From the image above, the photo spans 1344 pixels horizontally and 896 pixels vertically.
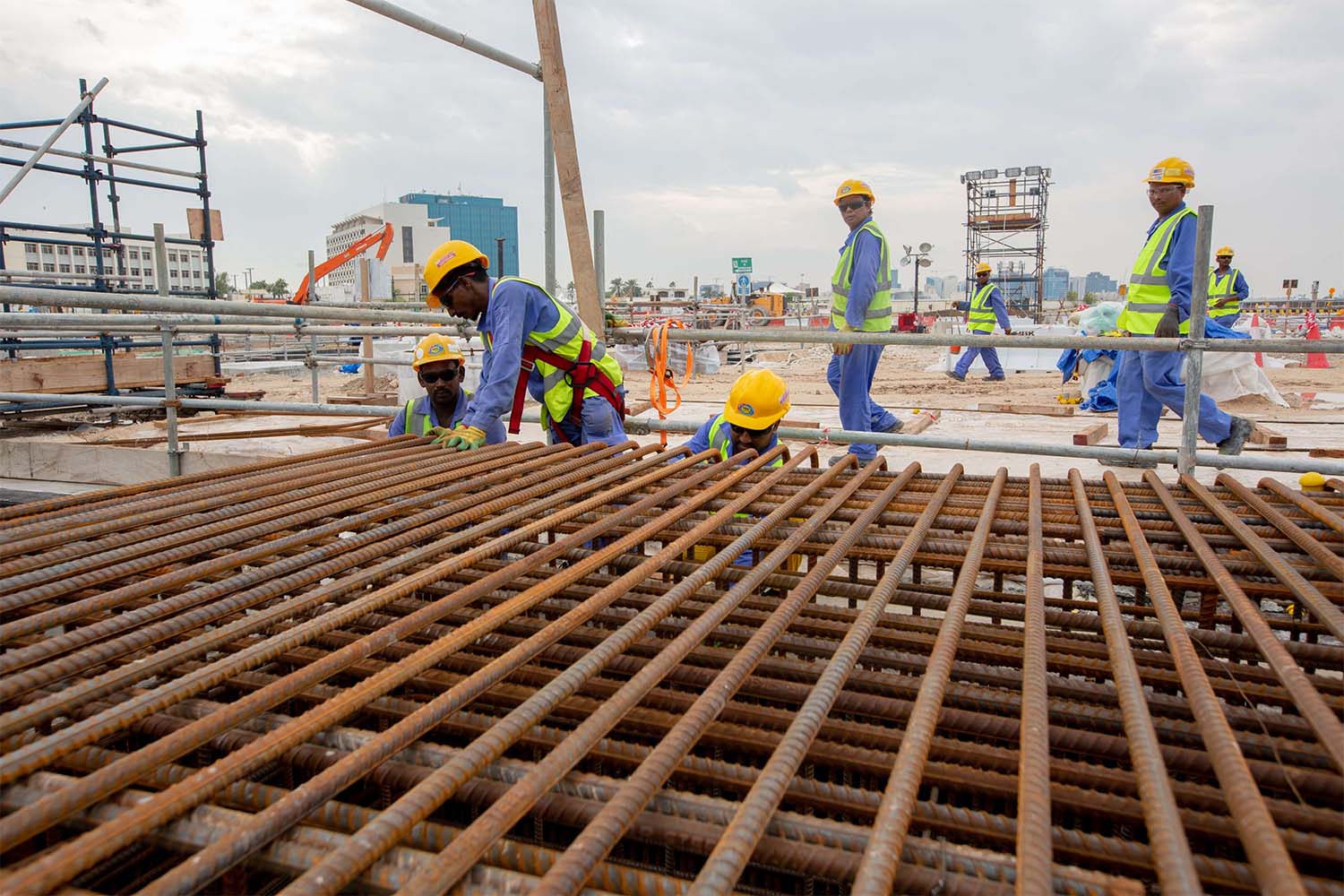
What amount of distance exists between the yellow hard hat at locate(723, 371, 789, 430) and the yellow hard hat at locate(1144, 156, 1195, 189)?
331 cm

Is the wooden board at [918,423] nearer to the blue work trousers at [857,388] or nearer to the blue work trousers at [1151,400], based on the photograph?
the blue work trousers at [857,388]

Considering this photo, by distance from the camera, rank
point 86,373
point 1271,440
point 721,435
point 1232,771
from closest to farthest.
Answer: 1. point 1232,771
2. point 721,435
3. point 1271,440
4. point 86,373

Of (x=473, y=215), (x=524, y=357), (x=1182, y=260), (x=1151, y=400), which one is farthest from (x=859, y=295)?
(x=473, y=215)

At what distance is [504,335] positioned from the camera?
13.4ft

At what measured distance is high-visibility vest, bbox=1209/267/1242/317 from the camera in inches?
390

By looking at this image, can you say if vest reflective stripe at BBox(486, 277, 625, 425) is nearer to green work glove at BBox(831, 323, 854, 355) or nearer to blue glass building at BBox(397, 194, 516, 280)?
green work glove at BBox(831, 323, 854, 355)

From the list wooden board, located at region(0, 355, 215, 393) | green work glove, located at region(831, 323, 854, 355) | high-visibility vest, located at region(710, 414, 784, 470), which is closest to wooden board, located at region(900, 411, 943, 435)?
green work glove, located at region(831, 323, 854, 355)

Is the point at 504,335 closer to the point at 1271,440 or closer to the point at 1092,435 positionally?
the point at 1092,435

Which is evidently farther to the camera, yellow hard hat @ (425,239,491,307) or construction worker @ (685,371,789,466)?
construction worker @ (685,371,789,466)

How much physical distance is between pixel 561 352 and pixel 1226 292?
30.5 feet

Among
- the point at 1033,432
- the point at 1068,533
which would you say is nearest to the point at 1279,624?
the point at 1068,533

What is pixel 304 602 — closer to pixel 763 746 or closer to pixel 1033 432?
pixel 763 746

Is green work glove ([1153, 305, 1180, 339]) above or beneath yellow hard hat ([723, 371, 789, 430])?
above

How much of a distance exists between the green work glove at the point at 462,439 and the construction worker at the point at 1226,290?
9452 mm
